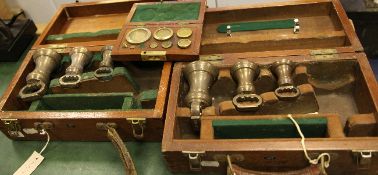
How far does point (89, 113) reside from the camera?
129 cm

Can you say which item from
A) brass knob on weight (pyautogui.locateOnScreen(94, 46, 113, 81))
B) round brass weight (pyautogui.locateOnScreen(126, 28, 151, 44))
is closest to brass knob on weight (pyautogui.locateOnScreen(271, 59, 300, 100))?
round brass weight (pyautogui.locateOnScreen(126, 28, 151, 44))

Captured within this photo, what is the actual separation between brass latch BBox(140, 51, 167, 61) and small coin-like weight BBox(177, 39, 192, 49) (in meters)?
0.07

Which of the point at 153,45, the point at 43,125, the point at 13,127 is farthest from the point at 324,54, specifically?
the point at 13,127

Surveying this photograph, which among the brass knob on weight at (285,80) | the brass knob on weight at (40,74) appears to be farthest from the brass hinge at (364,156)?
the brass knob on weight at (40,74)

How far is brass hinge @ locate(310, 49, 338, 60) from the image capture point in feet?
4.34

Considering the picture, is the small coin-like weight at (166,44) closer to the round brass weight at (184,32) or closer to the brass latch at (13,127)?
the round brass weight at (184,32)

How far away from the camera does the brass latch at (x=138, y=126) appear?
1.23 m

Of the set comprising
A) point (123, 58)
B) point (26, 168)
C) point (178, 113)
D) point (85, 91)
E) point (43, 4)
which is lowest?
point (26, 168)

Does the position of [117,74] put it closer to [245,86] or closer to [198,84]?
[198,84]

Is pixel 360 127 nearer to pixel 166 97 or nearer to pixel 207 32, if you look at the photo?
pixel 166 97

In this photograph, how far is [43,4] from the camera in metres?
2.71

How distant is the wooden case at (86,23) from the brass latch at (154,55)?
321mm

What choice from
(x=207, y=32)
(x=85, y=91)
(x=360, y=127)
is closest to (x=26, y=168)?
(x=85, y=91)

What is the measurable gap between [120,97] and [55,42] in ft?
1.98
